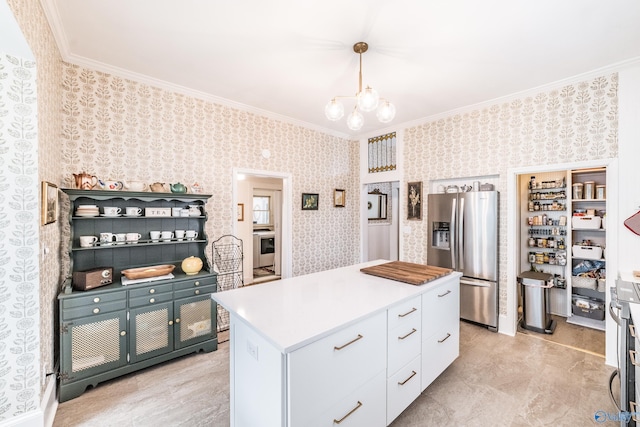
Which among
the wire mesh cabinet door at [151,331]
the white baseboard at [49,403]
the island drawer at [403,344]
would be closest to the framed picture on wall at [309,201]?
the wire mesh cabinet door at [151,331]

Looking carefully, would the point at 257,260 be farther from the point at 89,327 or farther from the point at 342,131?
the point at 89,327

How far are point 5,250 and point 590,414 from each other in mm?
4073

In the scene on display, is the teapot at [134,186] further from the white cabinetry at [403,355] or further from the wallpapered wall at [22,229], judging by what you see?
the white cabinetry at [403,355]

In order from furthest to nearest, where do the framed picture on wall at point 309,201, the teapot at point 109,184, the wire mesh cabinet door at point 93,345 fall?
the framed picture on wall at point 309,201 → the teapot at point 109,184 → the wire mesh cabinet door at point 93,345

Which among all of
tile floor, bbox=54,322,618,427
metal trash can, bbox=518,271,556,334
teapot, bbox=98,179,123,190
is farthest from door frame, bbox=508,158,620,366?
teapot, bbox=98,179,123,190

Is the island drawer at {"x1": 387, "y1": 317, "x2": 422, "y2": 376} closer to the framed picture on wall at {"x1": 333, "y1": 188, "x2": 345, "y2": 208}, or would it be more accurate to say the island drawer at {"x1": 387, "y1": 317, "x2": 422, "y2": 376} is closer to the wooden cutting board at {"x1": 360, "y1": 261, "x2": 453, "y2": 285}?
the wooden cutting board at {"x1": 360, "y1": 261, "x2": 453, "y2": 285}

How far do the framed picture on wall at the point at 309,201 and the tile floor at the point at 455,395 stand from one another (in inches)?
91.1

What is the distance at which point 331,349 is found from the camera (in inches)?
52.9

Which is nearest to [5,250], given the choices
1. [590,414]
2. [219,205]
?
[219,205]

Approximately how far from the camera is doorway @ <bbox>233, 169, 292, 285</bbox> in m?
5.52

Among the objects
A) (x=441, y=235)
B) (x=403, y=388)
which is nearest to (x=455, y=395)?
(x=403, y=388)

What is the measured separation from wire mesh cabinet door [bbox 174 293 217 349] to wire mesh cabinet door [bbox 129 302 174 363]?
0.23 feet

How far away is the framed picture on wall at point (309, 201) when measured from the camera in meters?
4.31

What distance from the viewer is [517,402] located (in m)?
2.13
